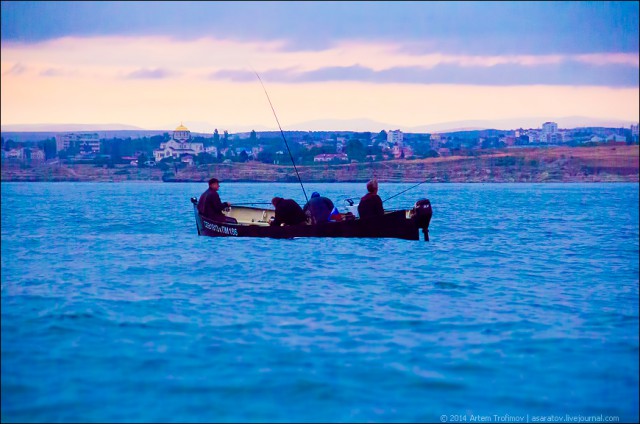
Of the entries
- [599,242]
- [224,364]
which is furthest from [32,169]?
[224,364]

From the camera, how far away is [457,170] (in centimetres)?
16450

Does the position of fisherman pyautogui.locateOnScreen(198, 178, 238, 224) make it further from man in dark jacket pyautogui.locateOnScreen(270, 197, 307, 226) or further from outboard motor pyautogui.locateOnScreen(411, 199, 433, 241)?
outboard motor pyautogui.locateOnScreen(411, 199, 433, 241)

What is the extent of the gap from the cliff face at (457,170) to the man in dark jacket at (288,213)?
12943 cm

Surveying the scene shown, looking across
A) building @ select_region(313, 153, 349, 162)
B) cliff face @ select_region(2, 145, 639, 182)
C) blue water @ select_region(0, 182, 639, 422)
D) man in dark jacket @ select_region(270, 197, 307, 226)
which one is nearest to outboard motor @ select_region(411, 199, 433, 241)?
blue water @ select_region(0, 182, 639, 422)

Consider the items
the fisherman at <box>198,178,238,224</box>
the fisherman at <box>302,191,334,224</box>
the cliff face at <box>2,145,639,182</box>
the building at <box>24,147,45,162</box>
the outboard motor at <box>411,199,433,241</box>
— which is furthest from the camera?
the building at <box>24,147,45,162</box>

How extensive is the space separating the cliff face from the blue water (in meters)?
135

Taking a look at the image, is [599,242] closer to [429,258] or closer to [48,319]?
[429,258]

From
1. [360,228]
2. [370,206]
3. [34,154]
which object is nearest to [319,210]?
[360,228]

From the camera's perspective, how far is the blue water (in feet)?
25.9

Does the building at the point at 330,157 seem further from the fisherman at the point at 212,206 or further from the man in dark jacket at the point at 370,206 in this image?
the man in dark jacket at the point at 370,206

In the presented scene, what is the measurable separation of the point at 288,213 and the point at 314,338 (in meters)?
11.5

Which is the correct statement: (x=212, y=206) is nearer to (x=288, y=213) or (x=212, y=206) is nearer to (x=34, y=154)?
(x=288, y=213)

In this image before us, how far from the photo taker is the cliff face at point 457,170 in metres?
158

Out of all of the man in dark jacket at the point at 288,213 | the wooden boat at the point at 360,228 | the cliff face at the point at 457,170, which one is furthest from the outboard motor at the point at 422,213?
the cliff face at the point at 457,170
